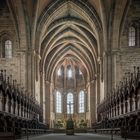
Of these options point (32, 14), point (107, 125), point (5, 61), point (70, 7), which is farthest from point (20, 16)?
point (107, 125)

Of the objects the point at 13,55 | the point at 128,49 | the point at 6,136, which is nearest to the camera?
the point at 6,136

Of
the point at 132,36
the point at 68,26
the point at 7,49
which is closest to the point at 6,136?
the point at 7,49

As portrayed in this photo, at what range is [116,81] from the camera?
31844mm

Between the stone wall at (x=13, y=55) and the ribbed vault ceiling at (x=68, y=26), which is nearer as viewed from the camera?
the stone wall at (x=13, y=55)

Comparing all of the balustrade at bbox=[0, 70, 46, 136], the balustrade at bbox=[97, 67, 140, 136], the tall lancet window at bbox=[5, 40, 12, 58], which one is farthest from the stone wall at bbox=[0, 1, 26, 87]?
the balustrade at bbox=[97, 67, 140, 136]

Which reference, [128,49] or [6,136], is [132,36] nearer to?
[128,49]

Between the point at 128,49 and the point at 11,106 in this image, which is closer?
the point at 11,106

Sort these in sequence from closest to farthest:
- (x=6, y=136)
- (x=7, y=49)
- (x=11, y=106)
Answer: (x=6, y=136), (x=11, y=106), (x=7, y=49)

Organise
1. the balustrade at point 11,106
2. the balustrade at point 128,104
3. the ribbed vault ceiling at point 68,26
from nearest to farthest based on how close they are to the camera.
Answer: the balustrade at point 11,106, the balustrade at point 128,104, the ribbed vault ceiling at point 68,26

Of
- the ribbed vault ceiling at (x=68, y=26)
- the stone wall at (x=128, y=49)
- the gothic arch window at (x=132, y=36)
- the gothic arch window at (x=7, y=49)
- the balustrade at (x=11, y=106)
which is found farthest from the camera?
the ribbed vault ceiling at (x=68, y=26)

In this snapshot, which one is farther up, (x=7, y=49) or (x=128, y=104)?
(x=7, y=49)

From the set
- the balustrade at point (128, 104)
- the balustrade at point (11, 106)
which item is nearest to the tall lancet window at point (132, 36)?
the balustrade at point (128, 104)

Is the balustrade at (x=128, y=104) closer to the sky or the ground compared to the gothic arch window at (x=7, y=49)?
closer to the ground

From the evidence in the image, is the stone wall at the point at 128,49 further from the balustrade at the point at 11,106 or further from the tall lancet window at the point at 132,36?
the balustrade at the point at 11,106
